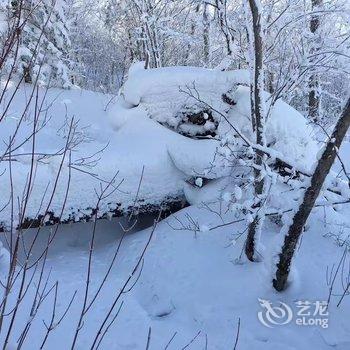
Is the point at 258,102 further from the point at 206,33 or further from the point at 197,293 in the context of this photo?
the point at 206,33

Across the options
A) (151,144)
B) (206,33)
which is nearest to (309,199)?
(151,144)

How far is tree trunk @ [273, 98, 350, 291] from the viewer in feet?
11.3

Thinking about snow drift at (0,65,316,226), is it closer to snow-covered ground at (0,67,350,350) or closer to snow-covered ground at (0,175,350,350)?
snow-covered ground at (0,67,350,350)

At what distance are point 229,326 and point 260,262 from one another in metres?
0.94

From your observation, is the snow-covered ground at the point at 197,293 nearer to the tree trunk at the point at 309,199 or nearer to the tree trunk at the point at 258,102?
the tree trunk at the point at 309,199

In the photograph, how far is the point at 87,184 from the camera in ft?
18.9

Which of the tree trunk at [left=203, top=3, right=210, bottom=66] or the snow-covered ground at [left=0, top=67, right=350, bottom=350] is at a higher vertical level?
the tree trunk at [left=203, top=3, right=210, bottom=66]

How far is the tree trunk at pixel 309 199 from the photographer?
11.3ft

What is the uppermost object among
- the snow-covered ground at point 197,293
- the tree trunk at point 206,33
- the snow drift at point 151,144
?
the tree trunk at point 206,33

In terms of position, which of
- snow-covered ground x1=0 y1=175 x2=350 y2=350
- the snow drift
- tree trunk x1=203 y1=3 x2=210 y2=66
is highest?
tree trunk x1=203 y1=3 x2=210 y2=66

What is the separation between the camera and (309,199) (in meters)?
3.71

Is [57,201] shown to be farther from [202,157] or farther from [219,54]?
[219,54]

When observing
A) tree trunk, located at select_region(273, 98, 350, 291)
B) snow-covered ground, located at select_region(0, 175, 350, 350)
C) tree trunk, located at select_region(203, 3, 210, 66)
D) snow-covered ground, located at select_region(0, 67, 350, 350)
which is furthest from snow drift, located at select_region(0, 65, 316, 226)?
tree trunk, located at select_region(203, 3, 210, 66)

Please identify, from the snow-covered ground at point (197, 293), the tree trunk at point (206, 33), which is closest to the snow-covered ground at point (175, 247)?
the snow-covered ground at point (197, 293)
